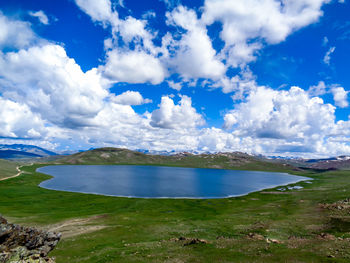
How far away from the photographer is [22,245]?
3066cm

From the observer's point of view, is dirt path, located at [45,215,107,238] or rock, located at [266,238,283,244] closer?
rock, located at [266,238,283,244]

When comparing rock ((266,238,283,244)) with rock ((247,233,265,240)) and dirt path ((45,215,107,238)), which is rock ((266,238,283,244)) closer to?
rock ((247,233,265,240))

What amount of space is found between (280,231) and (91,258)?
38.6m

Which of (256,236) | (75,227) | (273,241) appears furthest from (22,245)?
(273,241)

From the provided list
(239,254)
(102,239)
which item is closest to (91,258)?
(102,239)

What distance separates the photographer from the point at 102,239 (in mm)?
43906

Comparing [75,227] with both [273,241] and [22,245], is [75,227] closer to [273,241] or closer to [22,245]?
[22,245]

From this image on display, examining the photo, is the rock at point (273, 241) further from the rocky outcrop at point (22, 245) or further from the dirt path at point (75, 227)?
the dirt path at point (75, 227)

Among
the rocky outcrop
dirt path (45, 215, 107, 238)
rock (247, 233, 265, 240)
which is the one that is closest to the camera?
the rocky outcrop

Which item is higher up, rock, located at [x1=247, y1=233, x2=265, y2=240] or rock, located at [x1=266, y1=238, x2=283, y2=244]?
rock, located at [x1=266, y1=238, x2=283, y2=244]

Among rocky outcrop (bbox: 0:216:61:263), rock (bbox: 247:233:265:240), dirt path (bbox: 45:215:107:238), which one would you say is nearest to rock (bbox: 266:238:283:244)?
rock (bbox: 247:233:265:240)

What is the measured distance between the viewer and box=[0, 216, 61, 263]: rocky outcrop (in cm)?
Answer: 2687

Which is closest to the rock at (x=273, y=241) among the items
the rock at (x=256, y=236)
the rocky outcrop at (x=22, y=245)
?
the rock at (x=256, y=236)

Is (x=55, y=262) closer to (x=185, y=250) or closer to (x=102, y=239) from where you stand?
(x=102, y=239)
